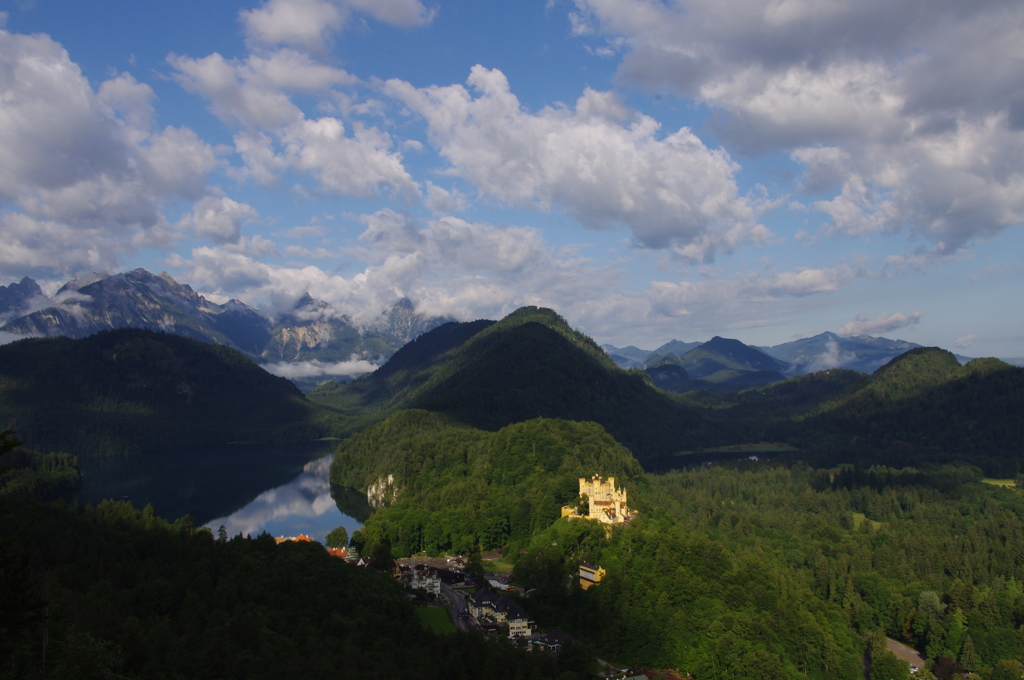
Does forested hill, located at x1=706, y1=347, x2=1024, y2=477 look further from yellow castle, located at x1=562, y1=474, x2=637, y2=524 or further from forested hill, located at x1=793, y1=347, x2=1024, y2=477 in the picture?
yellow castle, located at x1=562, y1=474, x2=637, y2=524

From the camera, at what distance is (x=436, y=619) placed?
58.2 m

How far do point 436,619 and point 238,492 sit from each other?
98457 millimetres

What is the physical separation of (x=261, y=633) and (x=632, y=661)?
27.1 meters

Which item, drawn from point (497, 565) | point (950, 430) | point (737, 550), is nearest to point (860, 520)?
point (737, 550)

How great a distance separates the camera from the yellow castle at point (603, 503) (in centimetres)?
7788

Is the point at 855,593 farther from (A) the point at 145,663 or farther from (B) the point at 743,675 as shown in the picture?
(A) the point at 145,663

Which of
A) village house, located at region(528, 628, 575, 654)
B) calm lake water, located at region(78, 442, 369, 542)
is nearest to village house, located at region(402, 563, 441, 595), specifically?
village house, located at region(528, 628, 575, 654)

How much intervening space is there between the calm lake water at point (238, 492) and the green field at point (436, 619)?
4448cm

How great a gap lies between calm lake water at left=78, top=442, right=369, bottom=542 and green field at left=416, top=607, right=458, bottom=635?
44483mm

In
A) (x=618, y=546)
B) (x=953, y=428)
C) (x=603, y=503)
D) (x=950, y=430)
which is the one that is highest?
(x=953, y=428)

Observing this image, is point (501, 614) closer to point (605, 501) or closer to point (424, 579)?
point (424, 579)

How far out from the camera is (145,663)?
3719 cm

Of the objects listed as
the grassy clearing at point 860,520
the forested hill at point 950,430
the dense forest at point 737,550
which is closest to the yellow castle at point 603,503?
the dense forest at point 737,550

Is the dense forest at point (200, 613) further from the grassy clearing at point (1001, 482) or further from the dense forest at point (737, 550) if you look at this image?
the grassy clearing at point (1001, 482)
